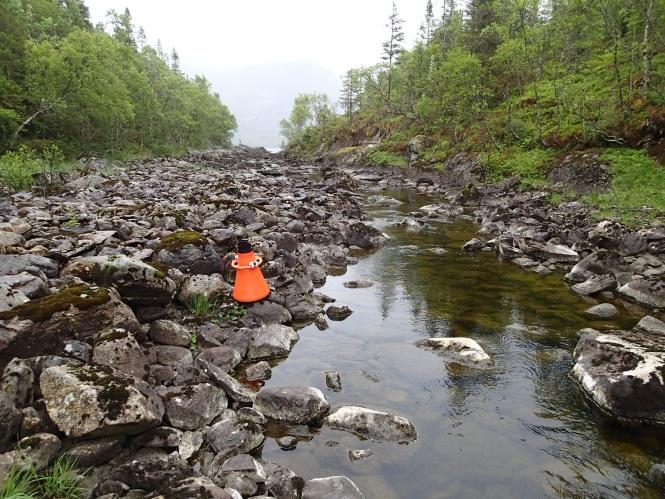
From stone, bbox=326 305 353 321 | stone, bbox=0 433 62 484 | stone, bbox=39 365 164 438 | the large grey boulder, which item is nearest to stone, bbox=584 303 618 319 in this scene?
the large grey boulder

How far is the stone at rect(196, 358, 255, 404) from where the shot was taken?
5539 millimetres

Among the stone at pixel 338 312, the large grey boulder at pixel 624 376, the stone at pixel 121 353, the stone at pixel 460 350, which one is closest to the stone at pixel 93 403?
the stone at pixel 121 353

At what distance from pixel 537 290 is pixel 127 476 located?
9828 mm

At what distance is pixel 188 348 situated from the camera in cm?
675

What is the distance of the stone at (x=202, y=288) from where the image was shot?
7.97 meters

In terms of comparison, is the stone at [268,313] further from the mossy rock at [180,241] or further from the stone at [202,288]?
the mossy rock at [180,241]

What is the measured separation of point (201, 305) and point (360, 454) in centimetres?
423

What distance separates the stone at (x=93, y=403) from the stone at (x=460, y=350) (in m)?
4.70

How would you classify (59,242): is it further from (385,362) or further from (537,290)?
(537,290)

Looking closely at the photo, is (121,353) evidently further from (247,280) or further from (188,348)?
(247,280)

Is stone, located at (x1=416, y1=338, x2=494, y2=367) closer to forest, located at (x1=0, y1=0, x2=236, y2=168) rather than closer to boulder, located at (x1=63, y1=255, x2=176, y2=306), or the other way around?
boulder, located at (x1=63, y1=255, x2=176, y2=306)

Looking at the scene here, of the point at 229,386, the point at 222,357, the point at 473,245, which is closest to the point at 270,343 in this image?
the point at 222,357

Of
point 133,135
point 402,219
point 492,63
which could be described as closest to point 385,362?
point 402,219

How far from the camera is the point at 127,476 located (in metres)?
3.85
